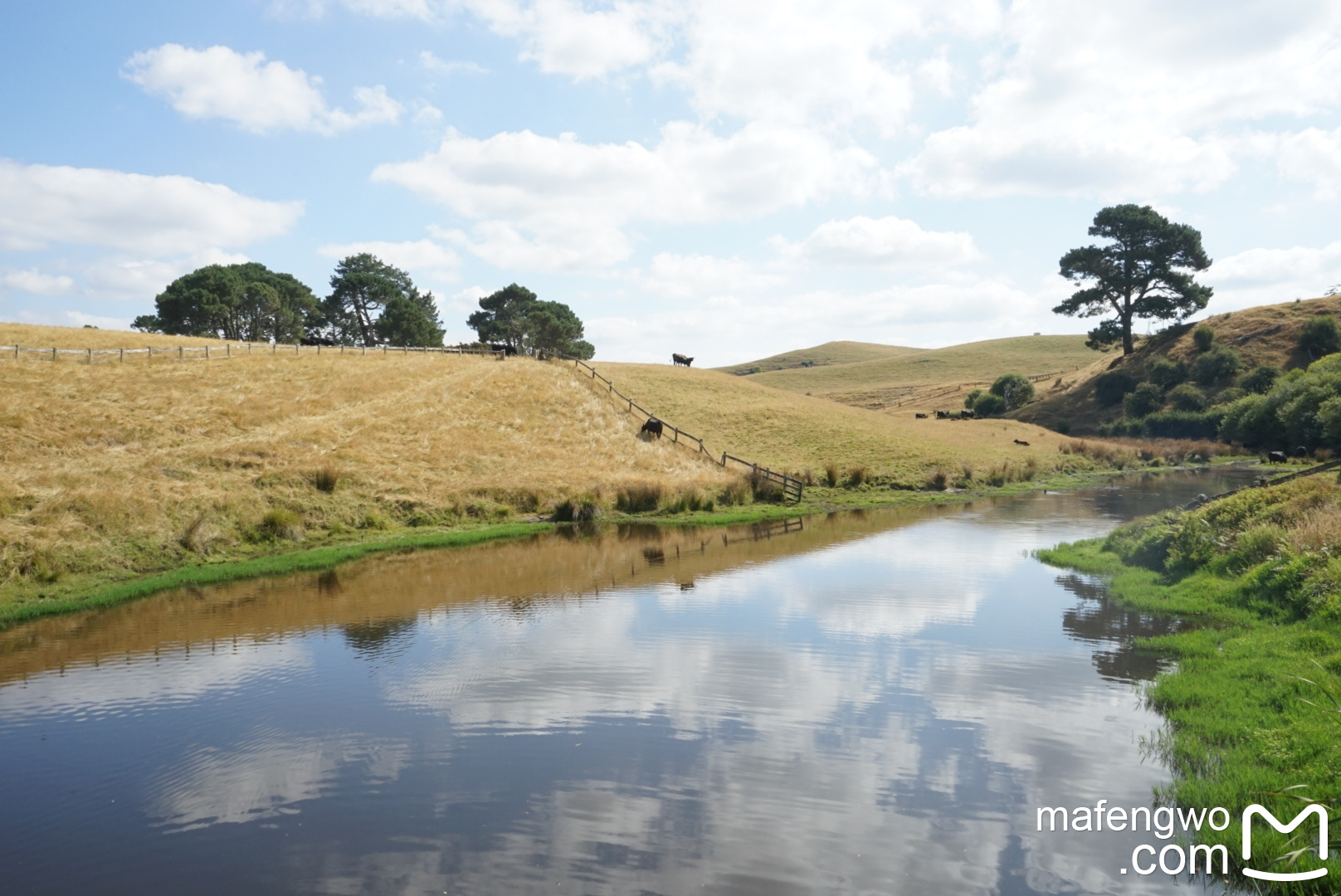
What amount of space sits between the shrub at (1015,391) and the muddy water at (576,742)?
8011cm

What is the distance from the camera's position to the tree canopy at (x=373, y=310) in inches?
3752

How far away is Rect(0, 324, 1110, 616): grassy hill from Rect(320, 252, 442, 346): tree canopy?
1143 inches

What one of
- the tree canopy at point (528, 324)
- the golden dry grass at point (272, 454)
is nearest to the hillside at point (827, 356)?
the tree canopy at point (528, 324)

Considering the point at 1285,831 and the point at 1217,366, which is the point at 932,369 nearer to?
the point at 1217,366

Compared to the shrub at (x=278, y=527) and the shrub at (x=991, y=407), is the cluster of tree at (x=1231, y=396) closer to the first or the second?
the shrub at (x=991, y=407)

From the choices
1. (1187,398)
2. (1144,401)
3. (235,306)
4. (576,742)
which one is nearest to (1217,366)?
(1187,398)

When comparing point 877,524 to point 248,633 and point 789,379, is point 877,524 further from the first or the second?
point 789,379

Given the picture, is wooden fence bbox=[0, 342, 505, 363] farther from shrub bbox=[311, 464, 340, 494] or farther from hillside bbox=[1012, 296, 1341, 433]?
hillside bbox=[1012, 296, 1341, 433]

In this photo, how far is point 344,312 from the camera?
105 meters

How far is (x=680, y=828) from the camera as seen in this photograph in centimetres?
872

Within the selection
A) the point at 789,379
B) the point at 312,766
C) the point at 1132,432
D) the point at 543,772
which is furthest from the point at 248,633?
the point at 789,379

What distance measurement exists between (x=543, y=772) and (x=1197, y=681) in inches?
383

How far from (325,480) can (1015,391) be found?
8492 centimetres

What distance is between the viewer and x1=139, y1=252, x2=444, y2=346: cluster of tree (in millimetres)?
90438
